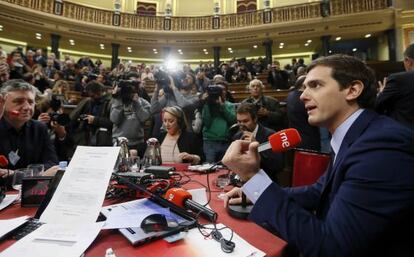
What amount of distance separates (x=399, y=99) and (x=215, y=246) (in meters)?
1.65

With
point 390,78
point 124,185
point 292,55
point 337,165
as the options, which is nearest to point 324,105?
point 337,165

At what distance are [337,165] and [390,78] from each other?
4.32 ft

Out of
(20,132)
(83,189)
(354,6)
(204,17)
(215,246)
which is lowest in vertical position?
(215,246)

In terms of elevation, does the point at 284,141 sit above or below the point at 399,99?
below

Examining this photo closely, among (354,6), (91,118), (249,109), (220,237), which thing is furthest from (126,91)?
(354,6)

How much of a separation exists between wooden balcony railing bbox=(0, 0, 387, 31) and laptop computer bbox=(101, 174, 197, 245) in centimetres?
1164

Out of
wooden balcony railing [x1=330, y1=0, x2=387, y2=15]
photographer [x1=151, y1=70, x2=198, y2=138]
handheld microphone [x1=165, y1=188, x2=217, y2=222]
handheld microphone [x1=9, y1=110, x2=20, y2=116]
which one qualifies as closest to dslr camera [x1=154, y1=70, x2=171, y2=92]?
photographer [x1=151, y1=70, x2=198, y2=138]

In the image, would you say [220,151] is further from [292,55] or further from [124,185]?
[292,55]

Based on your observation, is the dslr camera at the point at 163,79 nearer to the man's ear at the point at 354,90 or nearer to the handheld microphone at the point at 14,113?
the handheld microphone at the point at 14,113

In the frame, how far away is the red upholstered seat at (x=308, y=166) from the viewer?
165cm

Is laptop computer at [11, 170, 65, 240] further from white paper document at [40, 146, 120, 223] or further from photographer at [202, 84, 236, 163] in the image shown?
photographer at [202, 84, 236, 163]

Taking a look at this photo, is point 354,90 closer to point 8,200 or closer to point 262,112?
point 8,200

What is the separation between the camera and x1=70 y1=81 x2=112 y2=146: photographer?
2.75 m

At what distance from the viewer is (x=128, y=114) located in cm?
262
